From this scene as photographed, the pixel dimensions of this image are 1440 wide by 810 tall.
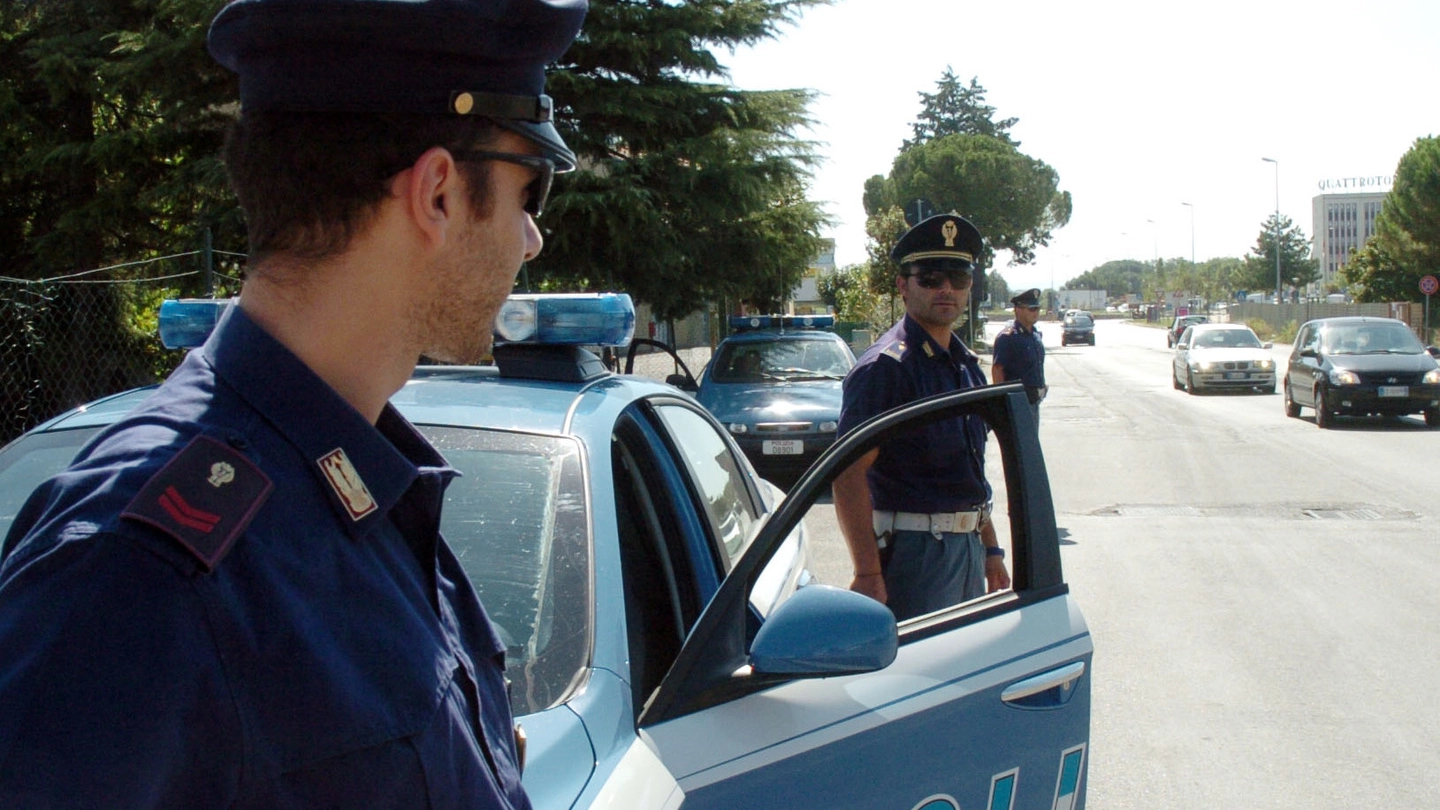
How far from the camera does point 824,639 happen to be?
199cm

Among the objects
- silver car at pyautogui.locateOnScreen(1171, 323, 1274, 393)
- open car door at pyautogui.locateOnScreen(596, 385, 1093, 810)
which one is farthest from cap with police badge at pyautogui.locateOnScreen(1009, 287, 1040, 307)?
silver car at pyautogui.locateOnScreen(1171, 323, 1274, 393)

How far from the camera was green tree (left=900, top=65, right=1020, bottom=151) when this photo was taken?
69.5 meters

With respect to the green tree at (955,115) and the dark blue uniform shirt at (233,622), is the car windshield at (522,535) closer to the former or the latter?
the dark blue uniform shirt at (233,622)

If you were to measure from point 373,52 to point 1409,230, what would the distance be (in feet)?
164

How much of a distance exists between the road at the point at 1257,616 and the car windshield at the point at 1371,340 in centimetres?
260

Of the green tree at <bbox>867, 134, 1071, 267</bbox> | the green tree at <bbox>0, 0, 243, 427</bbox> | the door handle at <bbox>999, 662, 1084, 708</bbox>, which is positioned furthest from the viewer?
the green tree at <bbox>867, 134, 1071, 267</bbox>

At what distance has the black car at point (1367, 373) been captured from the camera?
619 inches

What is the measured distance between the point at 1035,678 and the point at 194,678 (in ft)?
5.90

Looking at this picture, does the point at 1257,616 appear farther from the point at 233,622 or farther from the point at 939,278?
the point at 233,622

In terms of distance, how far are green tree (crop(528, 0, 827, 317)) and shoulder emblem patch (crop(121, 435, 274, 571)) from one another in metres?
11.3

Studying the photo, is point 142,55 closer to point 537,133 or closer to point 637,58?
point 637,58

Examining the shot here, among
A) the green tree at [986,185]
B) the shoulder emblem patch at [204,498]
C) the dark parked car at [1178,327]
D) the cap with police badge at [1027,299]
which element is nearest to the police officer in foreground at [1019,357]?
the cap with police badge at [1027,299]

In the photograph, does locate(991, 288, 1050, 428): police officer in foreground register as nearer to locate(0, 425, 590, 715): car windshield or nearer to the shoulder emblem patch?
locate(0, 425, 590, 715): car windshield

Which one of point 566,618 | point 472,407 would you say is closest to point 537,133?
point 566,618
